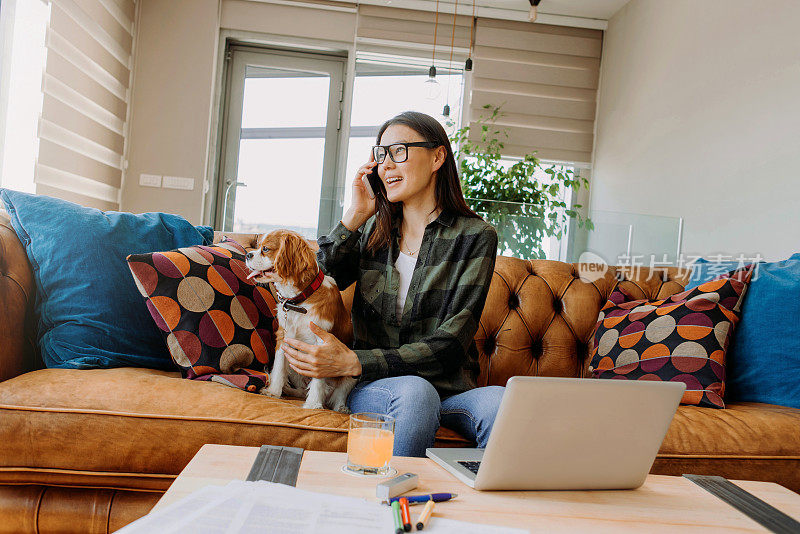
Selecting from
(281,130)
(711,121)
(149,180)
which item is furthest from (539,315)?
(149,180)

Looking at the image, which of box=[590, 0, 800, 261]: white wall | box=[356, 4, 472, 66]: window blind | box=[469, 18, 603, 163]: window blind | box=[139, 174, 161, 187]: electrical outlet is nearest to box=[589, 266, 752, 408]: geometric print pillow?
box=[590, 0, 800, 261]: white wall

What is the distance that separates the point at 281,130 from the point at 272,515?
4.65 meters

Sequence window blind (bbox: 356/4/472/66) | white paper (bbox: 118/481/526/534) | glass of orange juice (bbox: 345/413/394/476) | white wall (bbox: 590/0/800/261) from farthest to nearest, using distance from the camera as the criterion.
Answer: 1. window blind (bbox: 356/4/472/66)
2. white wall (bbox: 590/0/800/261)
3. glass of orange juice (bbox: 345/413/394/476)
4. white paper (bbox: 118/481/526/534)

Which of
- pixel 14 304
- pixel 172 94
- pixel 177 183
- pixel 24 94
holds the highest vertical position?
pixel 172 94

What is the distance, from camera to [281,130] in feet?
16.7

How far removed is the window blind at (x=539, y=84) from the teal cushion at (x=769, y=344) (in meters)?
→ 3.31

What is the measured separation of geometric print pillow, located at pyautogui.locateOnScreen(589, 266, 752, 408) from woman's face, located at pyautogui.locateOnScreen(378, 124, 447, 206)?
2.57ft

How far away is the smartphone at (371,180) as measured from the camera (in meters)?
1.81

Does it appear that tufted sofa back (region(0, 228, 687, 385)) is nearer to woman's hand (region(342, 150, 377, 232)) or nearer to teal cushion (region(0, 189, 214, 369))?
woman's hand (region(342, 150, 377, 232))

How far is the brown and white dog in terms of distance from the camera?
5.31 feet

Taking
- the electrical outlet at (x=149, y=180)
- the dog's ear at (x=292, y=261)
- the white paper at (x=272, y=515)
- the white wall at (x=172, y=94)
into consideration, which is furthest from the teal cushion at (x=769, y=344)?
the electrical outlet at (x=149, y=180)

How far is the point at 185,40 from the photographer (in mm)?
4801

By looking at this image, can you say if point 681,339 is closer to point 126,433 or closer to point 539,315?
point 539,315

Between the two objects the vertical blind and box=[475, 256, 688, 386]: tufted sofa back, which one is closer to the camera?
box=[475, 256, 688, 386]: tufted sofa back
